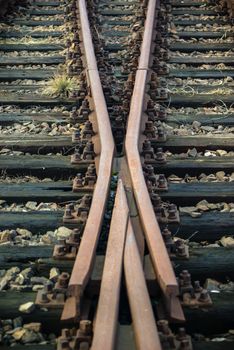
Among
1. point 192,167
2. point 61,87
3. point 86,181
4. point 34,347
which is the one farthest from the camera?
point 61,87

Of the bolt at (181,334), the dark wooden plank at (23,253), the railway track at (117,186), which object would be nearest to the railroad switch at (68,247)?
the railway track at (117,186)

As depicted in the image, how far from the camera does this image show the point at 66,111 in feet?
18.6

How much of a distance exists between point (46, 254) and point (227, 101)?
9.18 feet

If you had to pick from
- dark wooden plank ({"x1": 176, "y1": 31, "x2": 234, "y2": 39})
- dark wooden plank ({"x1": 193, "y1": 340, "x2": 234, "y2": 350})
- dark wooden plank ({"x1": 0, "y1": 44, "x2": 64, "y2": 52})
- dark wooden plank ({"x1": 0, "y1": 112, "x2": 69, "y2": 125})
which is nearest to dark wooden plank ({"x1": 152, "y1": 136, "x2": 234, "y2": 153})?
dark wooden plank ({"x1": 0, "y1": 112, "x2": 69, "y2": 125})

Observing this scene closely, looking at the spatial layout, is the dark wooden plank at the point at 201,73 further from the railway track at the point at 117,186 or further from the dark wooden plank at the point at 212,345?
the dark wooden plank at the point at 212,345

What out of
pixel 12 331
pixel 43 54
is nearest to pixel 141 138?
pixel 12 331

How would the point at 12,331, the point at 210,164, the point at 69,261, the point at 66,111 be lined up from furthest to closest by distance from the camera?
the point at 66,111 < the point at 210,164 < the point at 69,261 < the point at 12,331

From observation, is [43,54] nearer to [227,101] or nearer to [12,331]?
[227,101]

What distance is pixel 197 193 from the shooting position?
14.0 ft

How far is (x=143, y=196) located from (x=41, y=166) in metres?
1.13

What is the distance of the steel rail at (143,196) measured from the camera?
3072 millimetres

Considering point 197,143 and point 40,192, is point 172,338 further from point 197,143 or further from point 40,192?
point 197,143

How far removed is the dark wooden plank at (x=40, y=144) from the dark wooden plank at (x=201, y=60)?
2.24 metres

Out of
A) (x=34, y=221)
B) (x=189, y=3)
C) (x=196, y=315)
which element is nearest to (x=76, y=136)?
(x=34, y=221)
